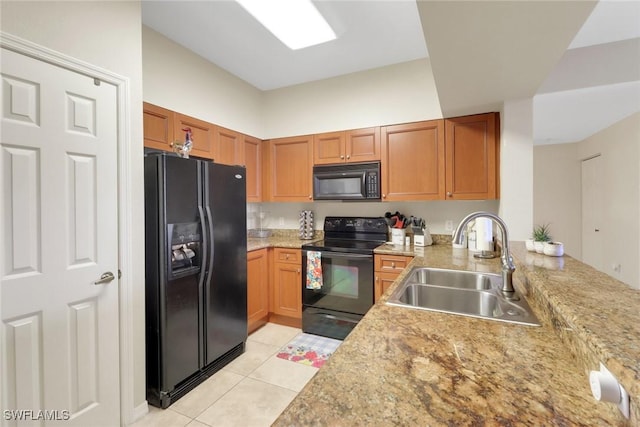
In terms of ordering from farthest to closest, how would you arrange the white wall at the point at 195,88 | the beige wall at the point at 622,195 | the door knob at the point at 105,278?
the beige wall at the point at 622,195, the white wall at the point at 195,88, the door knob at the point at 105,278

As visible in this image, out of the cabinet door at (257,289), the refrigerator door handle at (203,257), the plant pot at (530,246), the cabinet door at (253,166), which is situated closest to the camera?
the plant pot at (530,246)

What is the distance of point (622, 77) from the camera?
2.21m

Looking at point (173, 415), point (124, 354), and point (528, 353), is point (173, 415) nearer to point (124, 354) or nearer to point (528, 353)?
point (124, 354)

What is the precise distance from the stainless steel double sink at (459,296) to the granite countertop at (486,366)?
10 cm

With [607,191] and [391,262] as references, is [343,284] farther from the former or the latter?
[607,191]

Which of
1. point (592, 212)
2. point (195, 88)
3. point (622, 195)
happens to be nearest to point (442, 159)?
point (195, 88)

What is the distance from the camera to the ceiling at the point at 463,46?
122 centimetres

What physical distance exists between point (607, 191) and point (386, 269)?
4206 mm

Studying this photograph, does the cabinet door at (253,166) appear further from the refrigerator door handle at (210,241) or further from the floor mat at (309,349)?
the floor mat at (309,349)

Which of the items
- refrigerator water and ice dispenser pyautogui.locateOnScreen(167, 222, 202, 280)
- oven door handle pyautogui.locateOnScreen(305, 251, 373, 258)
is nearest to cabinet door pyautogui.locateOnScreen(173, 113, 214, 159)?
refrigerator water and ice dispenser pyautogui.locateOnScreen(167, 222, 202, 280)

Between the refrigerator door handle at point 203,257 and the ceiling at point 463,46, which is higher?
the ceiling at point 463,46

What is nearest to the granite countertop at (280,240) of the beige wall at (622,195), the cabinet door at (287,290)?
the cabinet door at (287,290)

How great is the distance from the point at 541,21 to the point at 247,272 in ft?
8.24

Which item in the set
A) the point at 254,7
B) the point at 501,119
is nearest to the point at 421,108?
the point at 501,119
